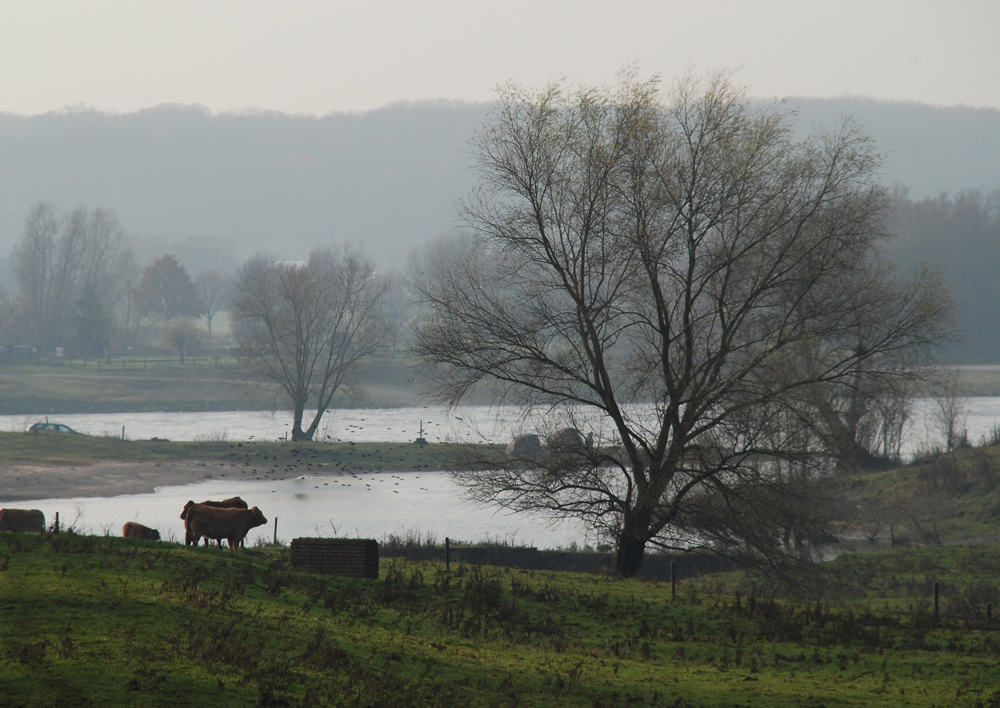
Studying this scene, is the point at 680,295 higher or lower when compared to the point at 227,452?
higher

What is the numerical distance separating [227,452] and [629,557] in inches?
1423

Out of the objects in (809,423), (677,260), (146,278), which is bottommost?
(809,423)

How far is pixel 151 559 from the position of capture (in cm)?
1456

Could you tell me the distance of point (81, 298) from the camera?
100 m

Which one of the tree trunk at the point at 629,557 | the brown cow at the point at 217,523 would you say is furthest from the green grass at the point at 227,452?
the brown cow at the point at 217,523

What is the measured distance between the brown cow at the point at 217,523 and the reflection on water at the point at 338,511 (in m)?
9.34

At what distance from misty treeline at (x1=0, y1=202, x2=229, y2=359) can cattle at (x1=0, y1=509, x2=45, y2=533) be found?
83454mm

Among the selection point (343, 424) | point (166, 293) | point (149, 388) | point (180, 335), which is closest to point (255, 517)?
point (343, 424)

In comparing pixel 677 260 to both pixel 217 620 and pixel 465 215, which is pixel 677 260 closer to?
pixel 465 215

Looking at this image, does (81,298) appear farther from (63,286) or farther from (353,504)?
(353,504)

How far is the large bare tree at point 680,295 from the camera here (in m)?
21.4

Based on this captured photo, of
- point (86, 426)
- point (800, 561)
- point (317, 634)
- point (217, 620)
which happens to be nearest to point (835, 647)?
point (800, 561)

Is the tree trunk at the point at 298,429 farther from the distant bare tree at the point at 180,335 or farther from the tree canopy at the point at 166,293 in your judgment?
the tree canopy at the point at 166,293

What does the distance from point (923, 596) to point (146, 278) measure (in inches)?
4881
